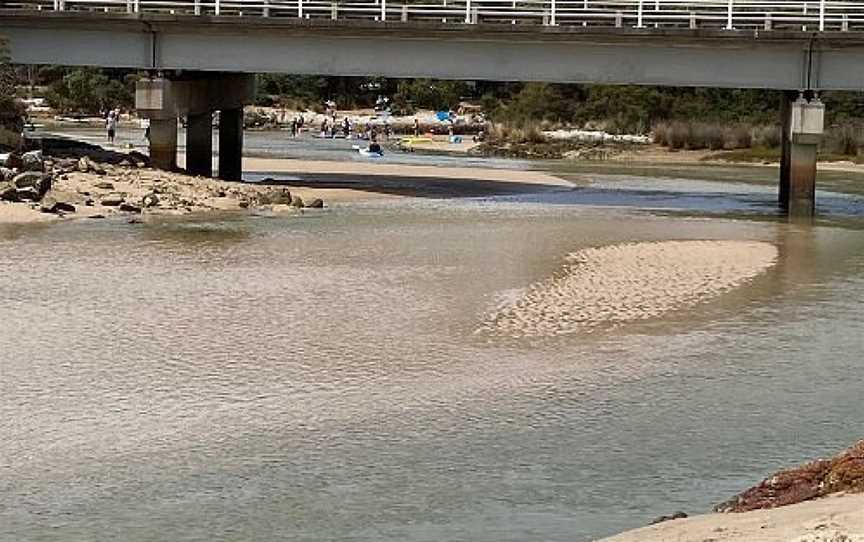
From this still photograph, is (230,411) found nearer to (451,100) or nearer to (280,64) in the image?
(280,64)

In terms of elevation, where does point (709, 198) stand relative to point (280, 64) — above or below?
below

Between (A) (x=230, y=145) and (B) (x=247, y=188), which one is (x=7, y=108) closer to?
(B) (x=247, y=188)

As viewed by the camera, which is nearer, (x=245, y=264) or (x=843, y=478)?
(x=843, y=478)

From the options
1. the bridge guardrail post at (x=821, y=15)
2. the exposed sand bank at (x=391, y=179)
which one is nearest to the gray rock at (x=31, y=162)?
the exposed sand bank at (x=391, y=179)

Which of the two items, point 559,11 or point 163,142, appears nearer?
point 559,11

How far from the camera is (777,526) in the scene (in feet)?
31.7

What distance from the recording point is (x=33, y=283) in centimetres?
2430

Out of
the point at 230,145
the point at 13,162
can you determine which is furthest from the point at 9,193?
the point at 230,145

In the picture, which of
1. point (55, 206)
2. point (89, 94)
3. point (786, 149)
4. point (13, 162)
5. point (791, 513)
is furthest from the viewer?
point (89, 94)

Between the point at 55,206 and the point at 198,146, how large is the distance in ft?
39.7

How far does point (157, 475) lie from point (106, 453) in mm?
930

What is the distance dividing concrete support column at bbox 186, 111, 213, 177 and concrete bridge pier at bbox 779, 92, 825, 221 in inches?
734

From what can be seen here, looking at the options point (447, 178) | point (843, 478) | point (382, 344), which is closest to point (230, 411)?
point (382, 344)

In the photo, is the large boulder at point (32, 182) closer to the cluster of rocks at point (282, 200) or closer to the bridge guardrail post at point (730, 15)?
the cluster of rocks at point (282, 200)
